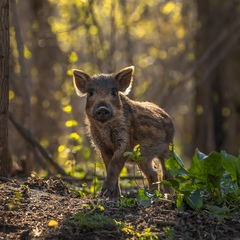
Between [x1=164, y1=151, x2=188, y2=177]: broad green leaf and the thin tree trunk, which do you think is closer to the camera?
[x1=164, y1=151, x2=188, y2=177]: broad green leaf

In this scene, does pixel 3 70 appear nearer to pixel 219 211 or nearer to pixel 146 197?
pixel 146 197

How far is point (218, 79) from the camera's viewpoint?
60.6ft

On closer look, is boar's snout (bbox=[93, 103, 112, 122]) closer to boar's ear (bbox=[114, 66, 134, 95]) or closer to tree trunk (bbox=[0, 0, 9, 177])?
boar's ear (bbox=[114, 66, 134, 95])

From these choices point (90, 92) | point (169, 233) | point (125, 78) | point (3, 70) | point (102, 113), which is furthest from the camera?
point (125, 78)

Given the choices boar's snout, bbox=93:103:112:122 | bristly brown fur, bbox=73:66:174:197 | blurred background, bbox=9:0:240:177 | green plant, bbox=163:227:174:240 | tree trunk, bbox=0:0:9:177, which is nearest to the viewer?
green plant, bbox=163:227:174:240

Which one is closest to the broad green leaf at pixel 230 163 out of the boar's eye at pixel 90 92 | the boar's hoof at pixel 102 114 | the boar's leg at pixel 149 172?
the boar's hoof at pixel 102 114

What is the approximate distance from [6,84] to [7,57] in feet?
0.97

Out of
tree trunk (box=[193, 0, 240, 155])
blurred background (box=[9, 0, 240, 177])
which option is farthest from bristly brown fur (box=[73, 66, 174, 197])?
tree trunk (box=[193, 0, 240, 155])

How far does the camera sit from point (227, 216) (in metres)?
6.76

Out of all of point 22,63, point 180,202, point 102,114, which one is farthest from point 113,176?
point 22,63

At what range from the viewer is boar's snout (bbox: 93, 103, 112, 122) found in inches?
346

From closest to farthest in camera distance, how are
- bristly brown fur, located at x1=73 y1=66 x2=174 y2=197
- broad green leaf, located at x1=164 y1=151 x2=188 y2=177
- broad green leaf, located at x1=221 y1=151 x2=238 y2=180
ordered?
broad green leaf, located at x1=164 y1=151 x2=188 y2=177, broad green leaf, located at x1=221 y1=151 x2=238 y2=180, bristly brown fur, located at x1=73 y1=66 x2=174 y2=197

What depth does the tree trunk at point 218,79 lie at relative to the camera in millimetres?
18219

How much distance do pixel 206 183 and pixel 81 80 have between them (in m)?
3.21
